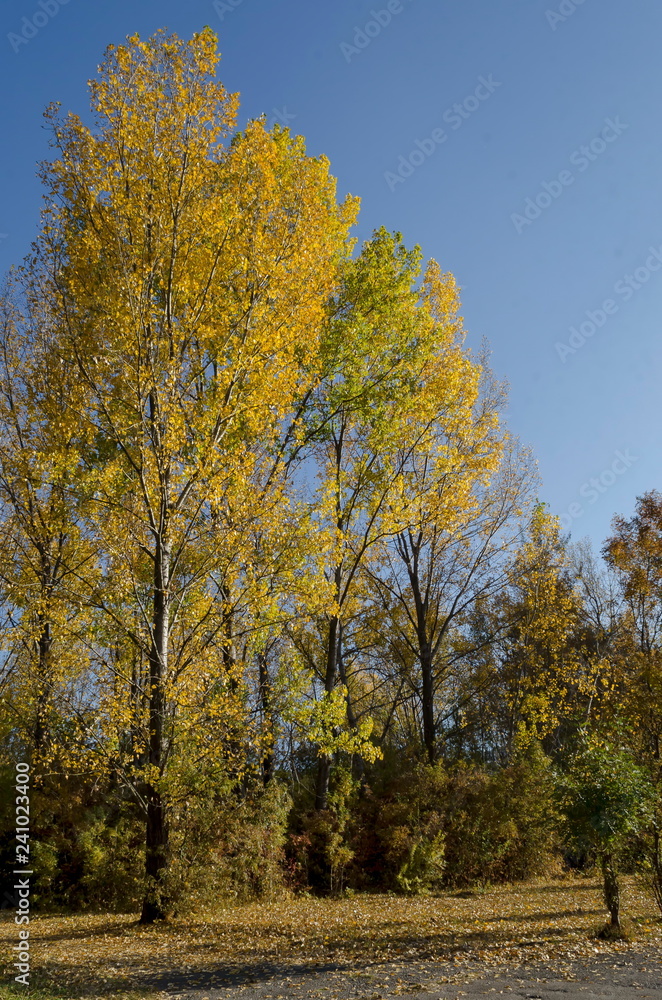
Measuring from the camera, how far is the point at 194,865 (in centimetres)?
917

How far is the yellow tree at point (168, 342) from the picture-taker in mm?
8453

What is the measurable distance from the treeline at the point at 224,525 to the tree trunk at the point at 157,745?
0.14 feet

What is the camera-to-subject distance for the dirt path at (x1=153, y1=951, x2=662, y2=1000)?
518cm

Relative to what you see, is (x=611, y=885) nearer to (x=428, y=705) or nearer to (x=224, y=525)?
(x=224, y=525)

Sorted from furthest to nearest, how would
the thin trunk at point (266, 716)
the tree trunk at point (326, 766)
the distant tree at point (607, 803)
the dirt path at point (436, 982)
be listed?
the tree trunk at point (326, 766), the thin trunk at point (266, 716), the distant tree at point (607, 803), the dirt path at point (436, 982)

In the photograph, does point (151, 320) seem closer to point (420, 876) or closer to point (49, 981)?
point (49, 981)

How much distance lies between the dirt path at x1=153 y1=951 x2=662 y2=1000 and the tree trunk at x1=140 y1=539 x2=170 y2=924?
2526mm

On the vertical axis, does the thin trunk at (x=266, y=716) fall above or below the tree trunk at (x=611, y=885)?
above

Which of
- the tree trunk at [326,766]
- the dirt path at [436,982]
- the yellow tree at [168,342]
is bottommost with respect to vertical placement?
the dirt path at [436,982]

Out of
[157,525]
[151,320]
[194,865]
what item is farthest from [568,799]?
[151,320]

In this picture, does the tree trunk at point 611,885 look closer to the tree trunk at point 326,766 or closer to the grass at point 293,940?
the grass at point 293,940

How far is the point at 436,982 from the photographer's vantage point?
550 centimetres

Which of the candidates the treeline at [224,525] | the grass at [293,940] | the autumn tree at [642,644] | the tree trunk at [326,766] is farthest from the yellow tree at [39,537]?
the autumn tree at [642,644]

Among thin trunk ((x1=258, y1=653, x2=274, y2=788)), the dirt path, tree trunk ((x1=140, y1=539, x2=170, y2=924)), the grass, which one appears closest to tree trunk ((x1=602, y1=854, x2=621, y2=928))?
the grass
